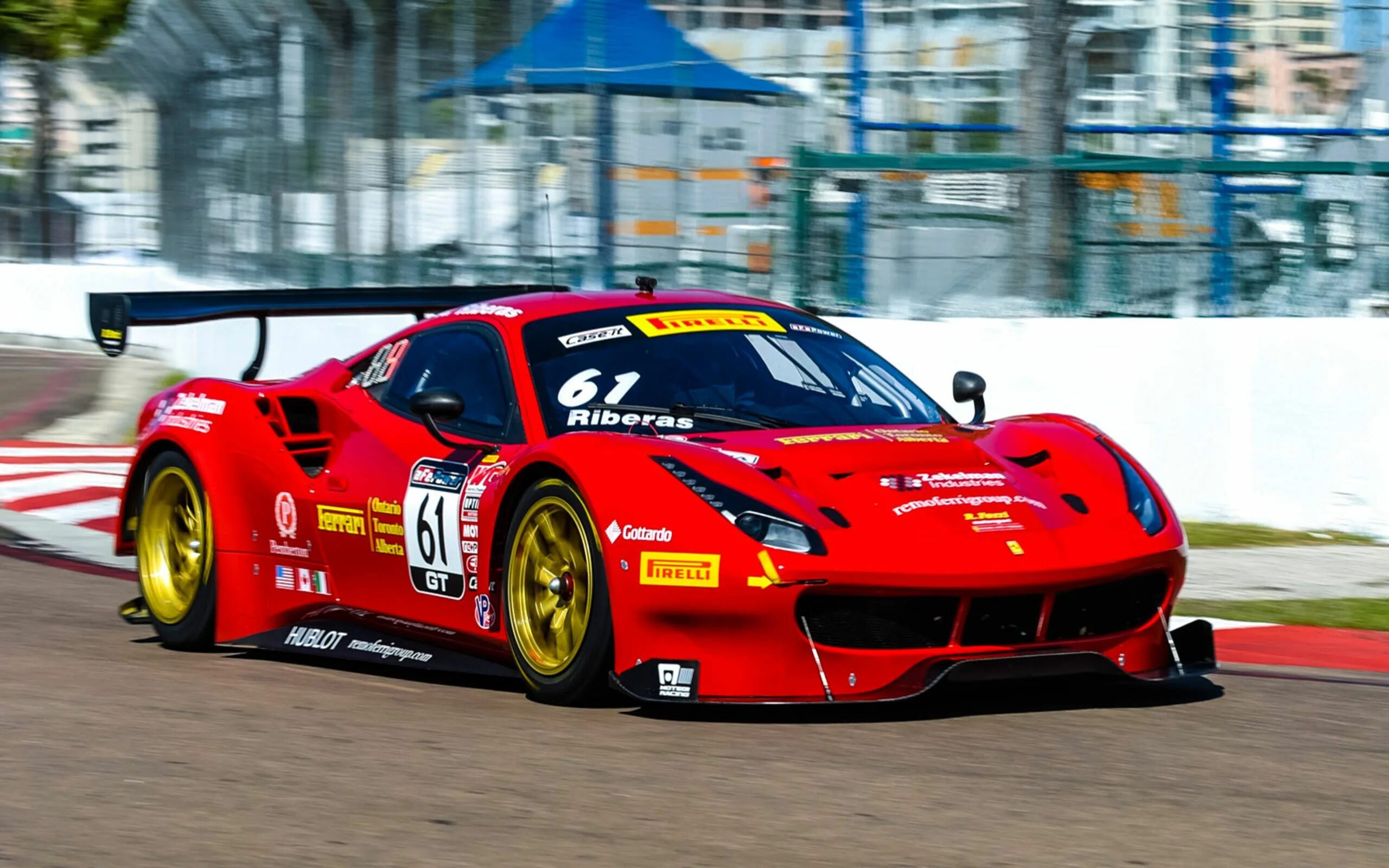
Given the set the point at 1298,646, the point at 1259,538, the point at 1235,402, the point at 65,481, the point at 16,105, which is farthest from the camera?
the point at 16,105

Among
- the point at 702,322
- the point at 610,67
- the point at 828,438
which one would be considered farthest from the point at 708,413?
the point at 610,67

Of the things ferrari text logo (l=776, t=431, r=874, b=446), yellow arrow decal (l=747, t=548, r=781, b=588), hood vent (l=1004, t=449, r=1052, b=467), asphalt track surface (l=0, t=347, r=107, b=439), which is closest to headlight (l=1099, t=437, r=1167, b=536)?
hood vent (l=1004, t=449, r=1052, b=467)

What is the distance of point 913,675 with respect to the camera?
5.00m

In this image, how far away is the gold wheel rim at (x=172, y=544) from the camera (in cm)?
696

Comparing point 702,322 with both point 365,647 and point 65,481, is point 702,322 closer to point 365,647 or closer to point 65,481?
point 365,647

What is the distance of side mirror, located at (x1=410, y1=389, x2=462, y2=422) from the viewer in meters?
5.90

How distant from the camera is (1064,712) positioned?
17.5ft

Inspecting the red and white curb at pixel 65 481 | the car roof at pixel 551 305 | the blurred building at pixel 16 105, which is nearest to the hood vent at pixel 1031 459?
the car roof at pixel 551 305

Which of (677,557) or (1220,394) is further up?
(1220,394)

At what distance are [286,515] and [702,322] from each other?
1.55m

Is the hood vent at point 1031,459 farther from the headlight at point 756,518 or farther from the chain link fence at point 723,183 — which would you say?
the chain link fence at point 723,183

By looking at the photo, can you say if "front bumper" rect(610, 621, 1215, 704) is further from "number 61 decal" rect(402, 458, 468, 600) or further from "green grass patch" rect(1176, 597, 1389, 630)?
"green grass patch" rect(1176, 597, 1389, 630)

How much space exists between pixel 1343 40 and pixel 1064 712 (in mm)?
6099

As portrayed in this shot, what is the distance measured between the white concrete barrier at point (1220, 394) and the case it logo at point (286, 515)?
15.3 ft
